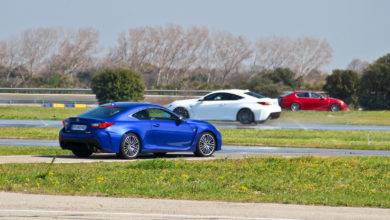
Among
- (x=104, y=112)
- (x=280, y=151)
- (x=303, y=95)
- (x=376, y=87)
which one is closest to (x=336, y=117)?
(x=303, y=95)

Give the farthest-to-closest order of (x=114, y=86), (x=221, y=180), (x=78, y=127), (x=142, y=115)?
(x=114, y=86) → (x=142, y=115) → (x=78, y=127) → (x=221, y=180)

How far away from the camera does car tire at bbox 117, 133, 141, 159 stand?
14750 millimetres

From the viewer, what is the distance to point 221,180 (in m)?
11.2

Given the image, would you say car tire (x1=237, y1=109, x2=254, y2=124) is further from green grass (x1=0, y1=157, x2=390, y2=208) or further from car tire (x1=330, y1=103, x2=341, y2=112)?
car tire (x1=330, y1=103, x2=341, y2=112)

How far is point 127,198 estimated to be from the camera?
9.39 meters

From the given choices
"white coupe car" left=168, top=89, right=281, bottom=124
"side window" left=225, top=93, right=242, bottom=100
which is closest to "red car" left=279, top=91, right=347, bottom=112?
"white coupe car" left=168, top=89, right=281, bottom=124

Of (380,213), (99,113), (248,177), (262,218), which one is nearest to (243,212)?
(262,218)

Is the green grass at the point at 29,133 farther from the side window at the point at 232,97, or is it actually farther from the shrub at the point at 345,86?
the shrub at the point at 345,86

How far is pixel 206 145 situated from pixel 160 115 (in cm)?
152

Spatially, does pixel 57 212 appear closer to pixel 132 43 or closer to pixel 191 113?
pixel 191 113

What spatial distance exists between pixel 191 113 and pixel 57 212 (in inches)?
799

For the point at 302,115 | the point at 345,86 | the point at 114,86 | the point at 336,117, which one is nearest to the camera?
the point at 336,117

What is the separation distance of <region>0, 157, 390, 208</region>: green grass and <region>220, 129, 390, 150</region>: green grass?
280 inches

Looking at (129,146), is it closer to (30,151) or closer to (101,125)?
(101,125)
